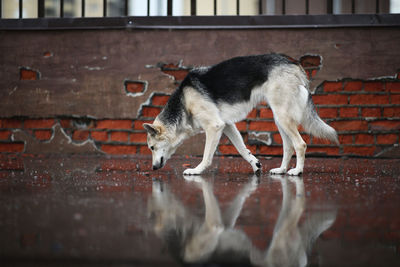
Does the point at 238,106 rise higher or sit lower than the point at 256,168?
higher

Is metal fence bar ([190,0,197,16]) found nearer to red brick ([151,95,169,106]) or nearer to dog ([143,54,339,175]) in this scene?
red brick ([151,95,169,106])

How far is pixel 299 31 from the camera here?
560cm

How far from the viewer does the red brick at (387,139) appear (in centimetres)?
548

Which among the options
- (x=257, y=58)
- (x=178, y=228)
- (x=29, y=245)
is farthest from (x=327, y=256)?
(x=257, y=58)

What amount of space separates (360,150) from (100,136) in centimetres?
377

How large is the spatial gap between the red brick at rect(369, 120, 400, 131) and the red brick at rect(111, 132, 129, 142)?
350 centimetres

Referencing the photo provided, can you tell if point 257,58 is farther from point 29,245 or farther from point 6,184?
point 29,245

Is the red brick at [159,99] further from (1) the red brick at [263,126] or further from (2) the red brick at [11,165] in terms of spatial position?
(2) the red brick at [11,165]

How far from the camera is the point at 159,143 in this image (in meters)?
4.22

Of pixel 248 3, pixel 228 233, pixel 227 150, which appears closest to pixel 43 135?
pixel 227 150

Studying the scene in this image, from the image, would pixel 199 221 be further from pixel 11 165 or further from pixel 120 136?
pixel 120 136

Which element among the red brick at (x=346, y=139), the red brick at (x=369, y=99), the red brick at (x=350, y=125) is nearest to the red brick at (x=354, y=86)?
the red brick at (x=369, y=99)

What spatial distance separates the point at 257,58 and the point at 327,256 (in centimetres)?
292

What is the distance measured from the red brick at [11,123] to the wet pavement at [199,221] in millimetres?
2590
